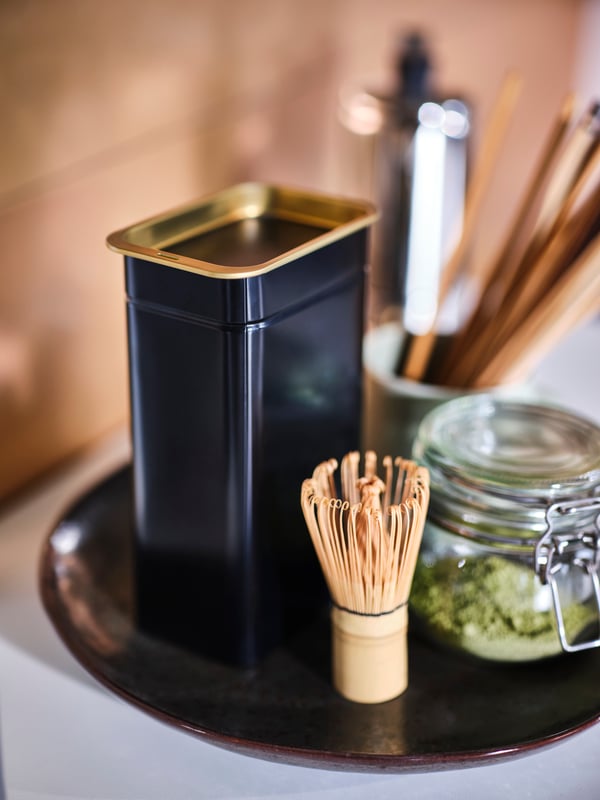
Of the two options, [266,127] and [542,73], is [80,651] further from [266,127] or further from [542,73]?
[542,73]

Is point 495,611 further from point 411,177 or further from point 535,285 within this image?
point 411,177

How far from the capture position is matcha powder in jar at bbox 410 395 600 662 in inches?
16.2

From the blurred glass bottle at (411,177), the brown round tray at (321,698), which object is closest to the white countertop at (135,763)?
the brown round tray at (321,698)

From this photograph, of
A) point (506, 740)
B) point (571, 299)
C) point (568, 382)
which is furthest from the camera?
point (568, 382)

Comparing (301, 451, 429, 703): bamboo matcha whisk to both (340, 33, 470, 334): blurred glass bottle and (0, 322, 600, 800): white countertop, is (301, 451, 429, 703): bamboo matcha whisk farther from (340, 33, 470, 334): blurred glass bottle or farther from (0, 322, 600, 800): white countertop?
(340, 33, 470, 334): blurred glass bottle

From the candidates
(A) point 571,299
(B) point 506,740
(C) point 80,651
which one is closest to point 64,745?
(C) point 80,651

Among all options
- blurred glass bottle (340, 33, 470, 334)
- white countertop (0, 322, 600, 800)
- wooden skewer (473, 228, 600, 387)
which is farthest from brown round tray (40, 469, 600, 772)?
blurred glass bottle (340, 33, 470, 334)

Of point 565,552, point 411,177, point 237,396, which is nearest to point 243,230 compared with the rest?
point 237,396

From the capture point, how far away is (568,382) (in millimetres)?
735

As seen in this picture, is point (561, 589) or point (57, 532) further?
point (57, 532)

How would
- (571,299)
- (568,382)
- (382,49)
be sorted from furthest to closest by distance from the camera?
(382,49) < (568,382) < (571,299)

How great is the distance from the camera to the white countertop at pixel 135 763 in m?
0.39

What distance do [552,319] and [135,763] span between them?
0.29 meters

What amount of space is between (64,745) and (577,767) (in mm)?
208
